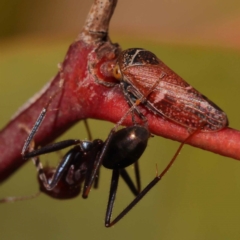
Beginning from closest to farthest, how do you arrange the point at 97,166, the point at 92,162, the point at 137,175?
the point at 97,166
the point at 92,162
the point at 137,175

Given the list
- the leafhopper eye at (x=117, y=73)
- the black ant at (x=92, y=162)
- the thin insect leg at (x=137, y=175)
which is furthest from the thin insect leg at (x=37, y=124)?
the thin insect leg at (x=137, y=175)

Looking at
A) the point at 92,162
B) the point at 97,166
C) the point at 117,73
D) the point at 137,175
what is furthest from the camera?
the point at 137,175

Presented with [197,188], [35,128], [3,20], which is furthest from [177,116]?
[3,20]

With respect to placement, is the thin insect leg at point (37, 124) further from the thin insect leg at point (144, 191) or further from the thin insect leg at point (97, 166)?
the thin insect leg at point (144, 191)

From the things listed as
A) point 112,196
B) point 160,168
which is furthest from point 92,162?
point 160,168

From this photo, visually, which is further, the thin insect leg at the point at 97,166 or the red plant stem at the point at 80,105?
the thin insect leg at the point at 97,166

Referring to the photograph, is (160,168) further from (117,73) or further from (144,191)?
(117,73)
